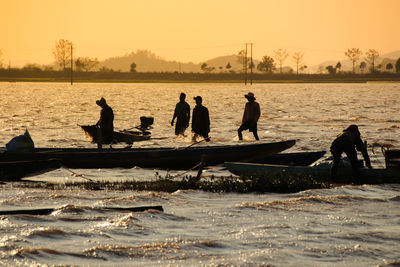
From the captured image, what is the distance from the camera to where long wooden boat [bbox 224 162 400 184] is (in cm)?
1562

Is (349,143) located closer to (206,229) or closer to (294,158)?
(294,158)

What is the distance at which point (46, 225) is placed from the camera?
476 inches

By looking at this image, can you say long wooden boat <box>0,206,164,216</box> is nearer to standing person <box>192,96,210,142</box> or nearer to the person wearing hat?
standing person <box>192,96,210,142</box>

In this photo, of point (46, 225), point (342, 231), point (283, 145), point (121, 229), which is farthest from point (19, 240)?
point (283, 145)

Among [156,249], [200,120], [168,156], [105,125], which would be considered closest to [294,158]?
[168,156]

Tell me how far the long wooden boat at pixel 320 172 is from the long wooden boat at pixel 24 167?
419cm

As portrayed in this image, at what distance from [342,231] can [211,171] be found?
273 inches

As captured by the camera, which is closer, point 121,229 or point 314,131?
point 121,229

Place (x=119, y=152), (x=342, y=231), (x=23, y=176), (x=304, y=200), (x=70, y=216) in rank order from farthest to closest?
(x=119, y=152) < (x=23, y=176) < (x=304, y=200) < (x=70, y=216) < (x=342, y=231)

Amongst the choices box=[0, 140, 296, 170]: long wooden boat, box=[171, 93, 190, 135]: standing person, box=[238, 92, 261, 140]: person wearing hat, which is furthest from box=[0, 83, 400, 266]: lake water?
box=[238, 92, 261, 140]: person wearing hat

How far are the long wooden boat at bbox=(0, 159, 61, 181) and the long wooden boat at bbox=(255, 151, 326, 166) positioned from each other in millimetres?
5223

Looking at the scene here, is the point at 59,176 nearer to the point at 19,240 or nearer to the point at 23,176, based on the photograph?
the point at 23,176

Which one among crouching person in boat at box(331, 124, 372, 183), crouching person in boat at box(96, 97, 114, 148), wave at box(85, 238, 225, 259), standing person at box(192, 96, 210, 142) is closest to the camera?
wave at box(85, 238, 225, 259)

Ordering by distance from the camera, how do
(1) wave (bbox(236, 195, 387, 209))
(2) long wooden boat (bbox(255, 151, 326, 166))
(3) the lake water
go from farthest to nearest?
(2) long wooden boat (bbox(255, 151, 326, 166)) < (1) wave (bbox(236, 195, 387, 209)) < (3) the lake water
